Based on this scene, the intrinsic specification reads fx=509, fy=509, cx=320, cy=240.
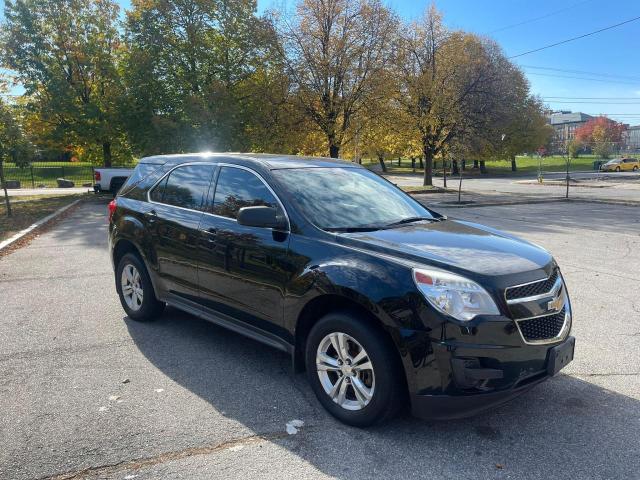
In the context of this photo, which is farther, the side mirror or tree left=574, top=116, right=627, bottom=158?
tree left=574, top=116, right=627, bottom=158

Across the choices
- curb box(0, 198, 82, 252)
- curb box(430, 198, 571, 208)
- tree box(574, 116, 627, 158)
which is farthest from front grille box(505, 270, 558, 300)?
tree box(574, 116, 627, 158)

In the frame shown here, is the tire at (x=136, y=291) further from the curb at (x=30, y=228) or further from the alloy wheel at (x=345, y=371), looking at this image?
the curb at (x=30, y=228)

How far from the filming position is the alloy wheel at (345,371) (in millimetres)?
3230

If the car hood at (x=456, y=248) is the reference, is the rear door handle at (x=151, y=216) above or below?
above

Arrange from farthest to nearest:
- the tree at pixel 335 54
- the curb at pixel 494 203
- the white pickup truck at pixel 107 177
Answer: the tree at pixel 335 54 < the white pickup truck at pixel 107 177 < the curb at pixel 494 203

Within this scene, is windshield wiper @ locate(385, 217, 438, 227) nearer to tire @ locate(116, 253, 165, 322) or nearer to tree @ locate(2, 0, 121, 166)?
tire @ locate(116, 253, 165, 322)

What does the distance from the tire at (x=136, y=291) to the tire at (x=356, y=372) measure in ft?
7.84

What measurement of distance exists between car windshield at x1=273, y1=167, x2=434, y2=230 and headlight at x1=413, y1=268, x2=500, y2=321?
92cm

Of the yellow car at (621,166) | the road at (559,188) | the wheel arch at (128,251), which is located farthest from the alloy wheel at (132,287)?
→ the yellow car at (621,166)

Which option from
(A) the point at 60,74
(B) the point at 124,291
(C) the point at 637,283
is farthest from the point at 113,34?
(C) the point at 637,283

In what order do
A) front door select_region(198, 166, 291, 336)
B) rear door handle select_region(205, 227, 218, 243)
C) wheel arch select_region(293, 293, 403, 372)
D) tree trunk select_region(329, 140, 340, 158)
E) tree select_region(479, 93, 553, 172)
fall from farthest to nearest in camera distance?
1. tree select_region(479, 93, 553, 172)
2. tree trunk select_region(329, 140, 340, 158)
3. rear door handle select_region(205, 227, 218, 243)
4. front door select_region(198, 166, 291, 336)
5. wheel arch select_region(293, 293, 403, 372)

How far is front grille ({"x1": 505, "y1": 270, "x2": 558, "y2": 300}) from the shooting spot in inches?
120

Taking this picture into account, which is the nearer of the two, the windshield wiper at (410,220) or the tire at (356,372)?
the tire at (356,372)

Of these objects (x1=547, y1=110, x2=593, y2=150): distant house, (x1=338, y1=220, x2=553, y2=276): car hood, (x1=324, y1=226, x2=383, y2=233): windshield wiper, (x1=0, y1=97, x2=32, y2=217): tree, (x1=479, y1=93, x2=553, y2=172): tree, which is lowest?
(x1=338, y1=220, x2=553, y2=276): car hood
